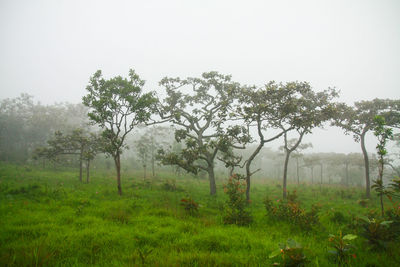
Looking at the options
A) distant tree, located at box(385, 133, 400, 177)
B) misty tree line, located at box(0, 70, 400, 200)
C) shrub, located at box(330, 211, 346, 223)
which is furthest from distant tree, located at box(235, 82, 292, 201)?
distant tree, located at box(385, 133, 400, 177)

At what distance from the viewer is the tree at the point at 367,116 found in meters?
18.5

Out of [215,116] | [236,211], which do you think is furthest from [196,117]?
[236,211]

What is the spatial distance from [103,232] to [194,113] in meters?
13.4

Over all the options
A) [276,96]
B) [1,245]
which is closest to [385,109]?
[276,96]

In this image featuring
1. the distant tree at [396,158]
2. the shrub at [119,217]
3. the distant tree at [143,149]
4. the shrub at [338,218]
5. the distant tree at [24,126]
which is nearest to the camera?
the shrub at [119,217]

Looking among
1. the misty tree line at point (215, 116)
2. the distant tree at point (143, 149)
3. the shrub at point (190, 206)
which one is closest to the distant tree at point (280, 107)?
the misty tree line at point (215, 116)

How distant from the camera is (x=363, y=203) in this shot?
14477mm

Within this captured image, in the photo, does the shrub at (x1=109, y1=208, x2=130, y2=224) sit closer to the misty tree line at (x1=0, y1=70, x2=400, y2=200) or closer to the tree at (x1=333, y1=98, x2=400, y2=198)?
the misty tree line at (x1=0, y1=70, x2=400, y2=200)

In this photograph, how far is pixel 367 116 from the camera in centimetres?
1933

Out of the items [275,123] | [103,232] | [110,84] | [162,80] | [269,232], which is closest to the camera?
[103,232]

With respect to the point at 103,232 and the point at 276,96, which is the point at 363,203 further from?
the point at 103,232

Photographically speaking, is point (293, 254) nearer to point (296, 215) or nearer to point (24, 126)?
point (296, 215)

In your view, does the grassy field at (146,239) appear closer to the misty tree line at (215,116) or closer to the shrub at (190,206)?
the shrub at (190,206)

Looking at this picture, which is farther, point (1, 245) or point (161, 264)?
point (1, 245)
